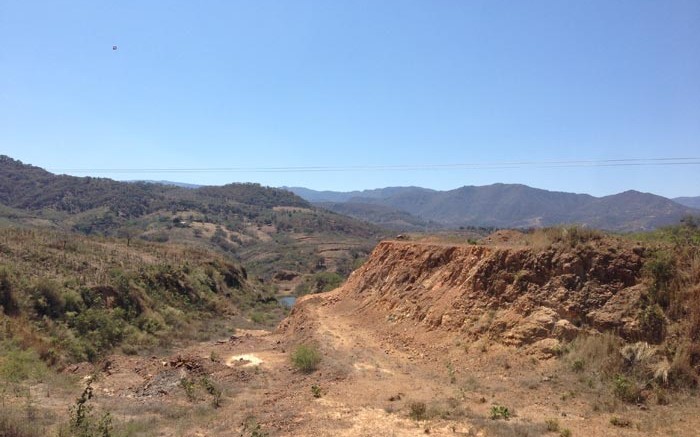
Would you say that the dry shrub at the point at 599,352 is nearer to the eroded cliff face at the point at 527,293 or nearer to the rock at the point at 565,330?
the rock at the point at 565,330

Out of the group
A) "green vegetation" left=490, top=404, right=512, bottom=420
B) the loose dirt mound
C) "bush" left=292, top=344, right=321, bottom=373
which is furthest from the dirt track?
the loose dirt mound

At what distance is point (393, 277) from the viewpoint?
23938mm

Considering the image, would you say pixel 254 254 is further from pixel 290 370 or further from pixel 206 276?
pixel 290 370

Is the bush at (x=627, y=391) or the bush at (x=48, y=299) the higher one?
the bush at (x=627, y=391)

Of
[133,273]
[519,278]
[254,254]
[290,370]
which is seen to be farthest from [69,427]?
[254,254]

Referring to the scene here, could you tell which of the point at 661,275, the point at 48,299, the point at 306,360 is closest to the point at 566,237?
the point at 661,275

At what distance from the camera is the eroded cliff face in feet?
44.6

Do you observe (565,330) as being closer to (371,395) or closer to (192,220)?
(371,395)

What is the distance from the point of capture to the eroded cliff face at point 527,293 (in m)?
13.6

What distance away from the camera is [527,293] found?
1527 cm

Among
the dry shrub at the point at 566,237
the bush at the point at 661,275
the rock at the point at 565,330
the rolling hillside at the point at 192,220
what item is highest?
the dry shrub at the point at 566,237

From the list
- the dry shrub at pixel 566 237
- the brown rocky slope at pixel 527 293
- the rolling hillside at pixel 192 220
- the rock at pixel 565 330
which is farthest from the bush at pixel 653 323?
the rolling hillside at pixel 192 220

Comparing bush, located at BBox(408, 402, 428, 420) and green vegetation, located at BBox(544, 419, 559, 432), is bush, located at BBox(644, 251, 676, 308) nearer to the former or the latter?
green vegetation, located at BBox(544, 419, 559, 432)

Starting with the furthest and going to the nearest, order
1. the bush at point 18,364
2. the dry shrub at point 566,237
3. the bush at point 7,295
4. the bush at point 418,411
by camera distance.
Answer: the bush at point 7,295, the dry shrub at point 566,237, the bush at point 18,364, the bush at point 418,411
